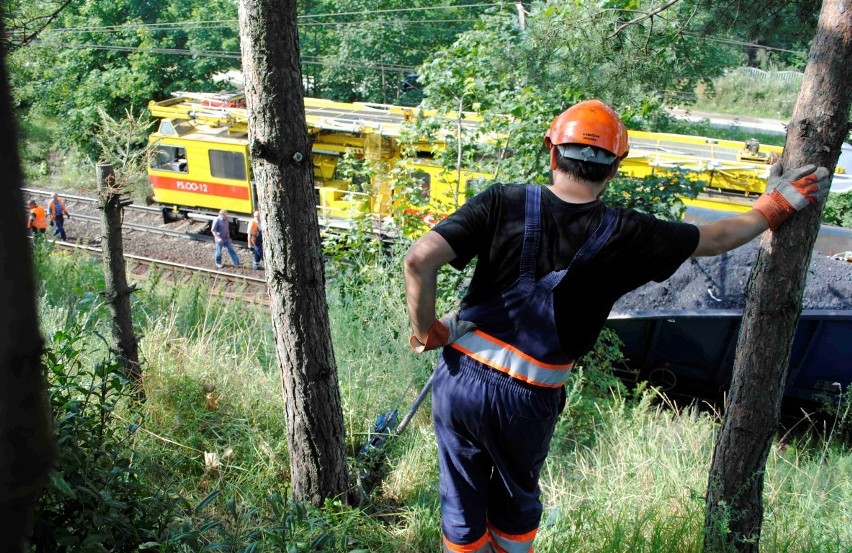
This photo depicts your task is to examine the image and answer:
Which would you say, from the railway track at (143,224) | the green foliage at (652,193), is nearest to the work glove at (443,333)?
the green foliage at (652,193)

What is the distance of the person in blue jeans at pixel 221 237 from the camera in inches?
529

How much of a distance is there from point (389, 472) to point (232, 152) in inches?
434

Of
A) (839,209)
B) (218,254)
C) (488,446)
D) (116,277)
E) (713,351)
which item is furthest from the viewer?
(839,209)

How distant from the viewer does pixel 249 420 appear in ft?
14.4

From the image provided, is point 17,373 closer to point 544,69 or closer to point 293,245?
point 293,245

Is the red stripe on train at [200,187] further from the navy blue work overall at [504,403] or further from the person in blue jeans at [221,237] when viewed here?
the navy blue work overall at [504,403]

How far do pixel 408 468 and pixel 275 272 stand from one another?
139 cm

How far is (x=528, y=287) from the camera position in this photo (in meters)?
2.51

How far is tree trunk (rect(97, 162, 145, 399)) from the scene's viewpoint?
473cm

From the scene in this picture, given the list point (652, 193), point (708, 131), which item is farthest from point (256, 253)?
point (708, 131)

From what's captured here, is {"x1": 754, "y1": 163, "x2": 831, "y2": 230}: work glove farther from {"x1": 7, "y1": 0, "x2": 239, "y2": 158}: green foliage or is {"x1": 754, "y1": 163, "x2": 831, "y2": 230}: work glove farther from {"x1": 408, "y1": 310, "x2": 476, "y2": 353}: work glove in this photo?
{"x1": 7, "y1": 0, "x2": 239, "y2": 158}: green foliage

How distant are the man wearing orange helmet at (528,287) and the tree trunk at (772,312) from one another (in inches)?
7.8

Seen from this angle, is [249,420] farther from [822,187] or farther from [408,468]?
[822,187]

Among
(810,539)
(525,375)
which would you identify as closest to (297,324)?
(525,375)
